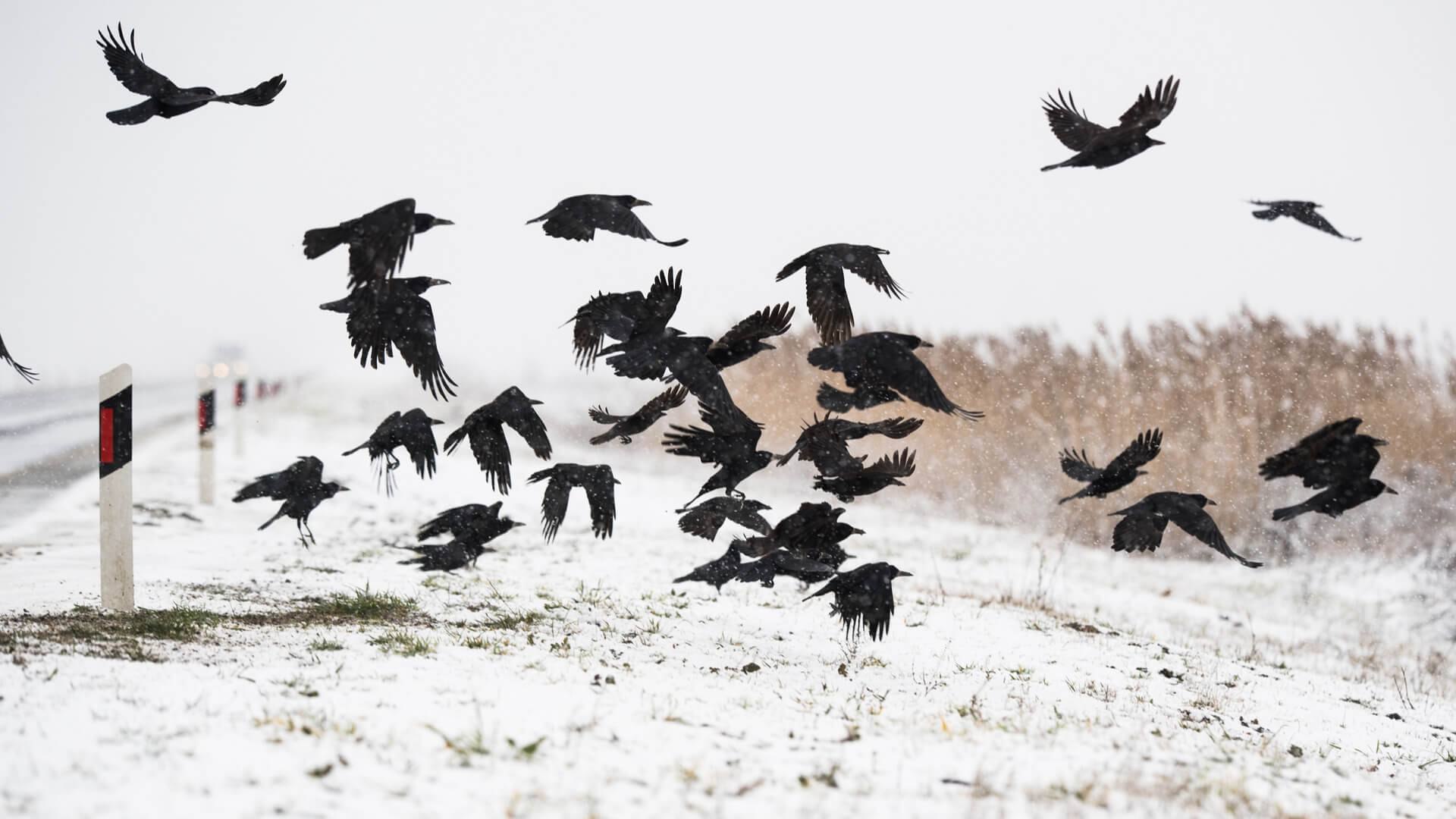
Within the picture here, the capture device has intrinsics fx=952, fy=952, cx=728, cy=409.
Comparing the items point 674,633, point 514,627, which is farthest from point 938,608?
point 514,627

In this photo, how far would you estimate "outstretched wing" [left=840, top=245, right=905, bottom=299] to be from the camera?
431 centimetres

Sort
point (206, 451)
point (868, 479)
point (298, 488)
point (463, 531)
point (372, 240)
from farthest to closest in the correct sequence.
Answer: point (206, 451) < point (463, 531) < point (298, 488) < point (868, 479) < point (372, 240)

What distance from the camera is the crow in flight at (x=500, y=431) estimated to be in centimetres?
422

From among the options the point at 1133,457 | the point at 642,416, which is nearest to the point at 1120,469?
the point at 1133,457

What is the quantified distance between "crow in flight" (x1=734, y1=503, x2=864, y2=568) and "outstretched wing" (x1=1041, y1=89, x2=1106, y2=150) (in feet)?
6.22

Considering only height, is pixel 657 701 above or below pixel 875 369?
below

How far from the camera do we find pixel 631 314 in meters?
4.12

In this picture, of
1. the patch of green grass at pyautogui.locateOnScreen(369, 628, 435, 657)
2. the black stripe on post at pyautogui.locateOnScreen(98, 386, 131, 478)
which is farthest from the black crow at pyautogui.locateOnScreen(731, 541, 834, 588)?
the black stripe on post at pyautogui.locateOnScreen(98, 386, 131, 478)

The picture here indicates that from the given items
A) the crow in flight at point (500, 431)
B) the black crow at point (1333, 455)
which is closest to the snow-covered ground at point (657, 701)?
the crow in flight at point (500, 431)

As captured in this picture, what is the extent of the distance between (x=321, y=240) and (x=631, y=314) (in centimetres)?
126

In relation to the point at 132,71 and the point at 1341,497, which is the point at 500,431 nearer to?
the point at 132,71

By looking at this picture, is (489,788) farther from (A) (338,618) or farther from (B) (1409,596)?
(B) (1409,596)

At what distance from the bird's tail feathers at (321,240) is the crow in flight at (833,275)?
1947 mm

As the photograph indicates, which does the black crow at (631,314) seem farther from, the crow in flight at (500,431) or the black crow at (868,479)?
the black crow at (868,479)
